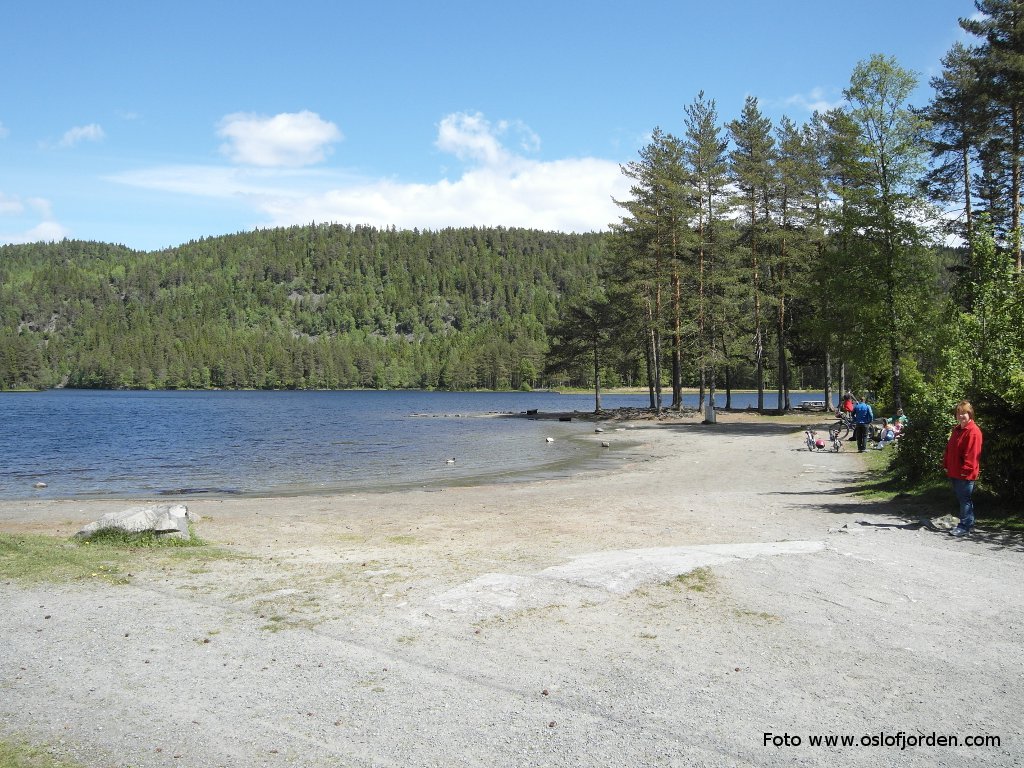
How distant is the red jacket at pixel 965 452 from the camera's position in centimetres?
1130

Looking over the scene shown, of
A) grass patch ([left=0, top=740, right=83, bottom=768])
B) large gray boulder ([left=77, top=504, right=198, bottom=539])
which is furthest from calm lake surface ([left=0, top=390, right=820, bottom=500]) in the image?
grass patch ([left=0, top=740, right=83, bottom=768])

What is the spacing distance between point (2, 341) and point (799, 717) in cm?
22966

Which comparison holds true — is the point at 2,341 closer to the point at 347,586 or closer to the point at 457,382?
the point at 457,382

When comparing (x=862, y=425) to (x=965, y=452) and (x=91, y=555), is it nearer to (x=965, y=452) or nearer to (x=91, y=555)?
(x=965, y=452)

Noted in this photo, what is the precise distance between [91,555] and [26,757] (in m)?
6.75

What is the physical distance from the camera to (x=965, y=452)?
11.4 m

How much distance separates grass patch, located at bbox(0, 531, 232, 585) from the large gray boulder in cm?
13

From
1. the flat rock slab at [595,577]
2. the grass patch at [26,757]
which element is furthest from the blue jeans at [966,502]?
the grass patch at [26,757]

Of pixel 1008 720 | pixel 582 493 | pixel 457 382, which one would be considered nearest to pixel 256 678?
pixel 1008 720

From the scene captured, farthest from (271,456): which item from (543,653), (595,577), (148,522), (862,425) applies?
(543,653)

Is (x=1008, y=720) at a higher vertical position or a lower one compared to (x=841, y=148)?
lower

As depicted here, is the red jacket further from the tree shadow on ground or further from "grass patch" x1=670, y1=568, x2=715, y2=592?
"grass patch" x1=670, y1=568, x2=715, y2=592

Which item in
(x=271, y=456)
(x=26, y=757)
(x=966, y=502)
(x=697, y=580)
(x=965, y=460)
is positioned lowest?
(x=271, y=456)

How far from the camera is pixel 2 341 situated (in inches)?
7451
